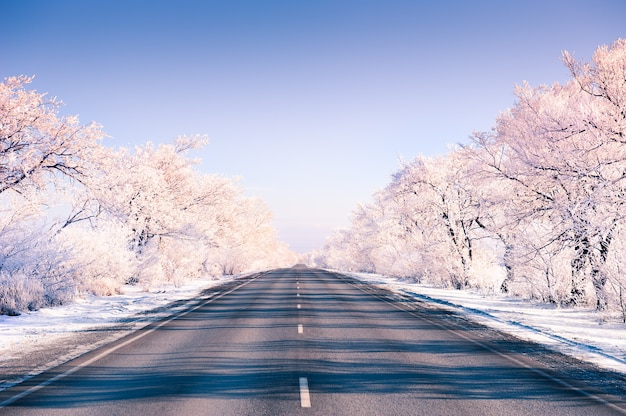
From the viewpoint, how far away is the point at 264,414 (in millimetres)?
5945

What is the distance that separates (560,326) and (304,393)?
10.1m

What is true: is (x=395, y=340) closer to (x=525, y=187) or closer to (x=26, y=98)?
(x=525, y=187)

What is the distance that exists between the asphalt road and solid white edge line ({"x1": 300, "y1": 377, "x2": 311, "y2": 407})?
0.02m

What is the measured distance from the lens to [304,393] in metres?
6.84

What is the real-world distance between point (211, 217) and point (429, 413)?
4014 cm

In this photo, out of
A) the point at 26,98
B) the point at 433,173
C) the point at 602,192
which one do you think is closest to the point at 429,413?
the point at 602,192

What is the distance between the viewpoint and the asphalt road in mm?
6320

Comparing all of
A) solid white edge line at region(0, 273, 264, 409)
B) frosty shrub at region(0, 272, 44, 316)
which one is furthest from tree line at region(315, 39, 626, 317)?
frosty shrub at region(0, 272, 44, 316)

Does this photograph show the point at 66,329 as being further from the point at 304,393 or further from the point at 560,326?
the point at 560,326

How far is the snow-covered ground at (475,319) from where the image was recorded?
410 inches

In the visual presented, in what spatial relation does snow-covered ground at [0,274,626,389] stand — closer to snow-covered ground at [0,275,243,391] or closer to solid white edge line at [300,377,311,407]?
snow-covered ground at [0,275,243,391]

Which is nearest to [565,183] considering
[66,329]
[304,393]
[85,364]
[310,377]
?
[310,377]

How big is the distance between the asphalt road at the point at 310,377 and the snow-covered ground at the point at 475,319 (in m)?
1.18

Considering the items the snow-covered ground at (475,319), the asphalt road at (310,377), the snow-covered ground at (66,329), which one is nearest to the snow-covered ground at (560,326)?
the snow-covered ground at (475,319)
